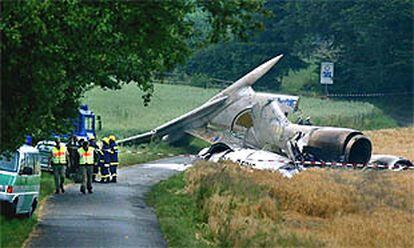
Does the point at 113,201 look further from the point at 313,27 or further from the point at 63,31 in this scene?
the point at 313,27

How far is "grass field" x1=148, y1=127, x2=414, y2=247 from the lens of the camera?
20.2 meters

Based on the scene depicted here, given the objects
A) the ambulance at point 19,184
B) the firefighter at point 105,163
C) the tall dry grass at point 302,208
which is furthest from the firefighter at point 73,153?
the ambulance at point 19,184

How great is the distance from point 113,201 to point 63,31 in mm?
14390

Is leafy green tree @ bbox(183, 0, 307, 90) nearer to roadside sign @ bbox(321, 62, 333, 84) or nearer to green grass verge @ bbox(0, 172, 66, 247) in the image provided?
roadside sign @ bbox(321, 62, 333, 84)

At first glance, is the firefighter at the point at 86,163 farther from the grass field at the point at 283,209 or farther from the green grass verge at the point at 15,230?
the green grass verge at the point at 15,230

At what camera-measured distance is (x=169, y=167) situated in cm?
4566

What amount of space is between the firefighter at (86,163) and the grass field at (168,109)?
26.9 m

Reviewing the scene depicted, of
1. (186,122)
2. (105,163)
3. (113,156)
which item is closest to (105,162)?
(105,163)

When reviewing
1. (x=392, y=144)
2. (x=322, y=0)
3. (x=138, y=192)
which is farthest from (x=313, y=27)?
(x=138, y=192)

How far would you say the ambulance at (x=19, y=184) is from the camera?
72.9ft

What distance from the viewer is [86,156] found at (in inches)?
1222

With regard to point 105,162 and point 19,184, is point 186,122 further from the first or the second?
point 19,184

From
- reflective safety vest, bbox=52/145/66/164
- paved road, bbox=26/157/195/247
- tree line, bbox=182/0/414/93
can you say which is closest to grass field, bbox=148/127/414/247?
paved road, bbox=26/157/195/247

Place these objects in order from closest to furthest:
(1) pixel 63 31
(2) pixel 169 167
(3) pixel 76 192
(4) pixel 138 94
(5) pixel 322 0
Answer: (1) pixel 63 31 < (3) pixel 76 192 < (2) pixel 169 167 < (4) pixel 138 94 < (5) pixel 322 0
